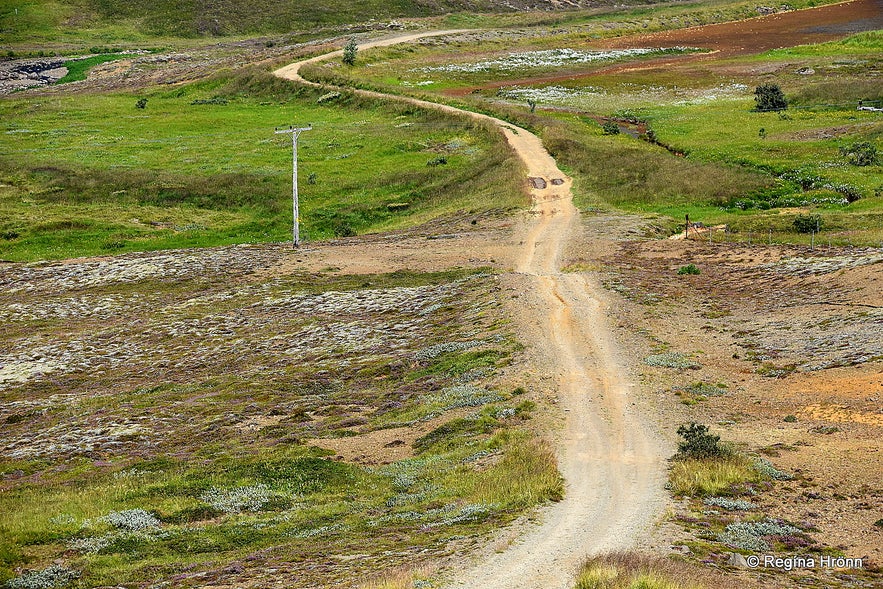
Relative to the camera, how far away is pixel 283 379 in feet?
125

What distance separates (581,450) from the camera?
26.0m

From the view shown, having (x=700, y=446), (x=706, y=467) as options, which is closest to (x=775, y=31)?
(x=700, y=446)

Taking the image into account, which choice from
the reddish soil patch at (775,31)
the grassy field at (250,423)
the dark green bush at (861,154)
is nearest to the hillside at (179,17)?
the reddish soil patch at (775,31)

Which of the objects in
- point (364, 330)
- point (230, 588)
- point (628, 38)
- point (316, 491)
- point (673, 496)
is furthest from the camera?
point (628, 38)

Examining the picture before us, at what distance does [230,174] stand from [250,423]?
52820 mm

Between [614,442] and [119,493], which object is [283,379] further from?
[614,442]

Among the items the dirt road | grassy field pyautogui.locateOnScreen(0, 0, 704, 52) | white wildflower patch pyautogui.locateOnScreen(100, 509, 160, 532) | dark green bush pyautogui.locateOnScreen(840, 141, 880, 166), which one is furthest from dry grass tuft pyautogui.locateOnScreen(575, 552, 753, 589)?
grassy field pyautogui.locateOnScreen(0, 0, 704, 52)

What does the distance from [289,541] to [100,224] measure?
5427 centimetres

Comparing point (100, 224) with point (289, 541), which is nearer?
point (289, 541)

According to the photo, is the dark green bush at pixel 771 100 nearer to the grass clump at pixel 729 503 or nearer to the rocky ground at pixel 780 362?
the rocky ground at pixel 780 362

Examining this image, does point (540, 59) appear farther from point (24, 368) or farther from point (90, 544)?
point (90, 544)

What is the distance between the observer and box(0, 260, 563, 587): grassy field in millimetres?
22672

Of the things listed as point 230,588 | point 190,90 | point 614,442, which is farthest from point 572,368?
point 190,90

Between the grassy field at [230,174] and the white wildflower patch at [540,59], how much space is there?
86.2 feet
